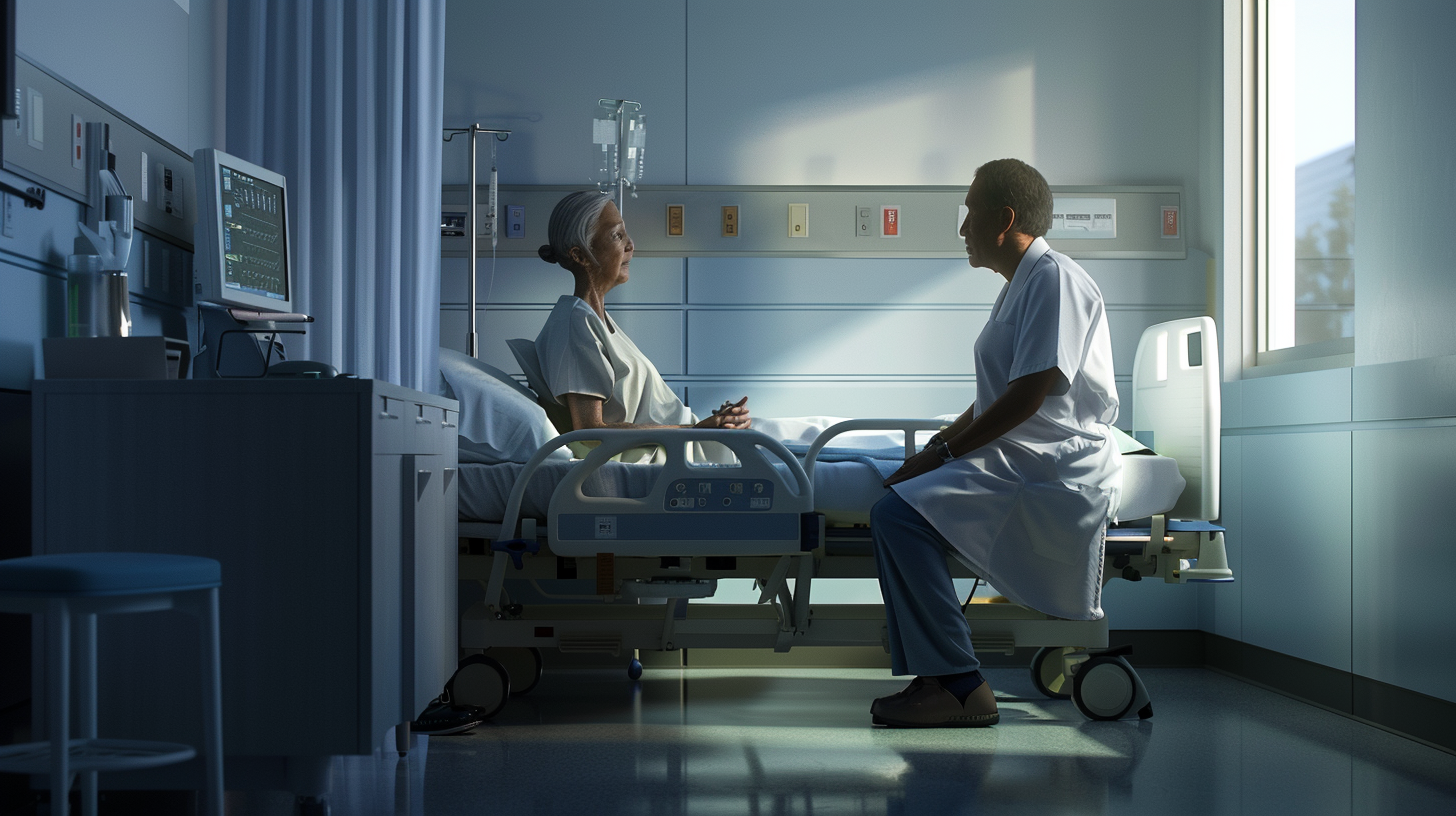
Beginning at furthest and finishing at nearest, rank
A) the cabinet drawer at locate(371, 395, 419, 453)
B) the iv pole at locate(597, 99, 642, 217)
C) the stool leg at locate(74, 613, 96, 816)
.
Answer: the iv pole at locate(597, 99, 642, 217)
the cabinet drawer at locate(371, 395, 419, 453)
the stool leg at locate(74, 613, 96, 816)

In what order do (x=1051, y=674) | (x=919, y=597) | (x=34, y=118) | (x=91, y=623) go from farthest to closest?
1. (x=1051, y=674)
2. (x=919, y=597)
3. (x=34, y=118)
4. (x=91, y=623)

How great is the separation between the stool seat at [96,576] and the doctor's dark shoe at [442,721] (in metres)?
1.47

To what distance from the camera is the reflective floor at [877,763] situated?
2.38m

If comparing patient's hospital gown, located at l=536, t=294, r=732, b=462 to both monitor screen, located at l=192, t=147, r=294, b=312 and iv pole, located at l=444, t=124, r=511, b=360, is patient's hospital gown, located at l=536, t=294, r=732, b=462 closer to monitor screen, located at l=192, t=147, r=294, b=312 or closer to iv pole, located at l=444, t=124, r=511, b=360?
iv pole, located at l=444, t=124, r=511, b=360

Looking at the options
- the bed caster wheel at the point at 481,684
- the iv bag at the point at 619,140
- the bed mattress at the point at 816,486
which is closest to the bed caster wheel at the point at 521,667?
the bed caster wheel at the point at 481,684

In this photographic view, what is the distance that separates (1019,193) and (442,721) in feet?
6.93

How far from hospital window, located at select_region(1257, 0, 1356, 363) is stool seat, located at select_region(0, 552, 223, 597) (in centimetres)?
328

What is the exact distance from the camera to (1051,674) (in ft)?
11.7

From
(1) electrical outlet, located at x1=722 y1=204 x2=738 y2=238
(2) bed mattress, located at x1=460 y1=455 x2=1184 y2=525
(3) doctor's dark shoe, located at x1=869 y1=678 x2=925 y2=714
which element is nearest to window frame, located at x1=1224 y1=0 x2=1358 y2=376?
(2) bed mattress, located at x1=460 y1=455 x2=1184 y2=525

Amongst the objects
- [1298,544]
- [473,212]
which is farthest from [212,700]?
[1298,544]

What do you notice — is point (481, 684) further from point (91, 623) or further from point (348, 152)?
point (91, 623)

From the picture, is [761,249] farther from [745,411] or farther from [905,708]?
[905,708]

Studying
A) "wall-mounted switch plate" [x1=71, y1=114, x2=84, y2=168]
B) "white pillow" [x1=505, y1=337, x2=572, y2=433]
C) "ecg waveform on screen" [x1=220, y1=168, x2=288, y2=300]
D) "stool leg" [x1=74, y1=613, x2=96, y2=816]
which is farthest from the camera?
"white pillow" [x1=505, y1=337, x2=572, y2=433]

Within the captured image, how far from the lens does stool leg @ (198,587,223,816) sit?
1.71 m
